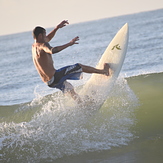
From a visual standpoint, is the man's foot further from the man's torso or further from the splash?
the man's torso

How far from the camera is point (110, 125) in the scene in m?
6.59

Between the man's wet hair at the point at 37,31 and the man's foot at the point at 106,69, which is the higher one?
the man's wet hair at the point at 37,31

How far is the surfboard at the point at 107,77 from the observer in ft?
24.4

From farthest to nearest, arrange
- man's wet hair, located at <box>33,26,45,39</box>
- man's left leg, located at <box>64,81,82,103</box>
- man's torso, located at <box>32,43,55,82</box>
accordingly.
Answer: man's left leg, located at <box>64,81,82,103</box> < man's torso, located at <box>32,43,55,82</box> < man's wet hair, located at <box>33,26,45,39</box>

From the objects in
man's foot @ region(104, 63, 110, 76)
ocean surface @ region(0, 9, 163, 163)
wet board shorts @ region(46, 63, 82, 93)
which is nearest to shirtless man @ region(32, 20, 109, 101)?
wet board shorts @ region(46, 63, 82, 93)

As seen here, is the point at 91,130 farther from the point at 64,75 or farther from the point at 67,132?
the point at 64,75

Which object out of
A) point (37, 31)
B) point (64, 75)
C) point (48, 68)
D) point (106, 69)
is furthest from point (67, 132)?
point (37, 31)

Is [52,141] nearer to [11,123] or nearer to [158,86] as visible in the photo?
[11,123]

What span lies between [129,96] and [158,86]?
1.17 metres

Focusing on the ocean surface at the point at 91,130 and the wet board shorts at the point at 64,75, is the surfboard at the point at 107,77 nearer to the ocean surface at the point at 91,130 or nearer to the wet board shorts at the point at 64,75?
the ocean surface at the point at 91,130

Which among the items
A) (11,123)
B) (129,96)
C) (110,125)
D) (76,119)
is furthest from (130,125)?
(11,123)

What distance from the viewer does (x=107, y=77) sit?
24.9ft

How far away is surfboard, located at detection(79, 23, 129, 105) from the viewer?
24.4ft

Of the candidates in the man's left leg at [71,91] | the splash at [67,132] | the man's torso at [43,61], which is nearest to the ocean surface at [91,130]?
the splash at [67,132]
